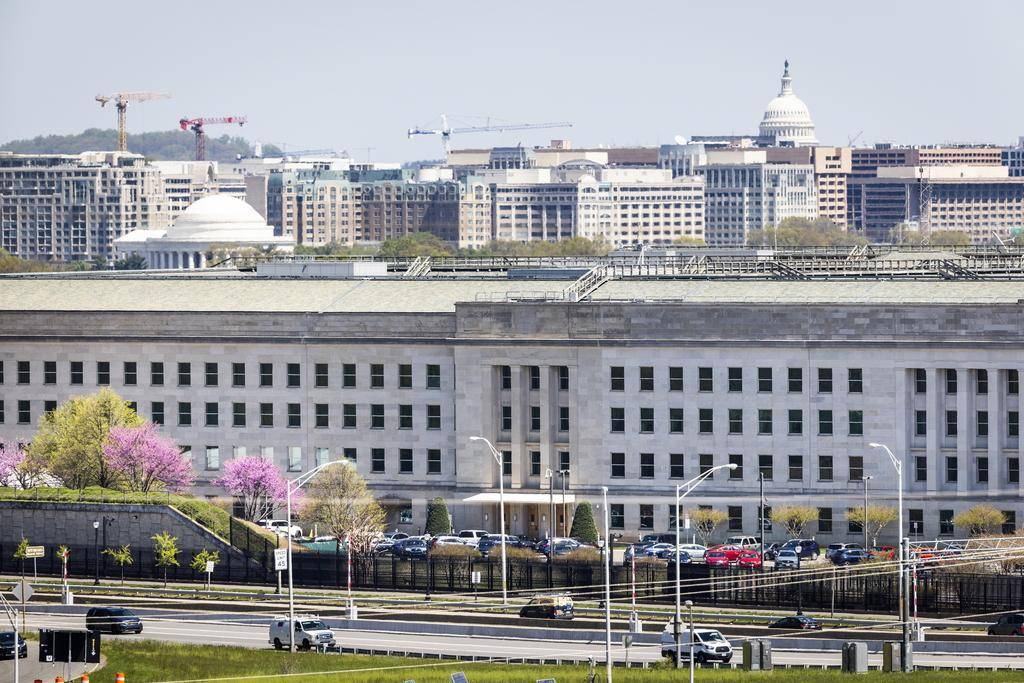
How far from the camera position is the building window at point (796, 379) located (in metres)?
144

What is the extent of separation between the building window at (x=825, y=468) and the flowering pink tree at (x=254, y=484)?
95.6ft

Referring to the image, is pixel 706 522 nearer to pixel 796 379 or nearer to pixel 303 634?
pixel 796 379

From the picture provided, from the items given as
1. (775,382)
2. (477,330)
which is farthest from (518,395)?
(775,382)

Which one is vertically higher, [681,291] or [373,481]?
[681,291]

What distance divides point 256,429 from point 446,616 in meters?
40.6

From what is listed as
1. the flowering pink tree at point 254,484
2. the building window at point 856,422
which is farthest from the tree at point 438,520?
the building window at point 856,422

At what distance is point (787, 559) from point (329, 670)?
3596cm

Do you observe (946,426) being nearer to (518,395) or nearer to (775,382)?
(775,382)

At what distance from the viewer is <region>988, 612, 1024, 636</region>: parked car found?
358 ft

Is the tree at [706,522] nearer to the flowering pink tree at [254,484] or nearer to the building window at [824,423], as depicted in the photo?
the building window at [824,423]

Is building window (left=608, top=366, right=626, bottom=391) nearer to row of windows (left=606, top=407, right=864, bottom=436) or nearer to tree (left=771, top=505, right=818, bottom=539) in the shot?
row of windows (left=606, top=407, right=864, bottom=436)

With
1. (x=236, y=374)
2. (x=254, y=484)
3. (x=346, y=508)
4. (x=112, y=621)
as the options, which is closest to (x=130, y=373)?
(x=236, y=374)

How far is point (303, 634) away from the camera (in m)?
108

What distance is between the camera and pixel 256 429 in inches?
6152
